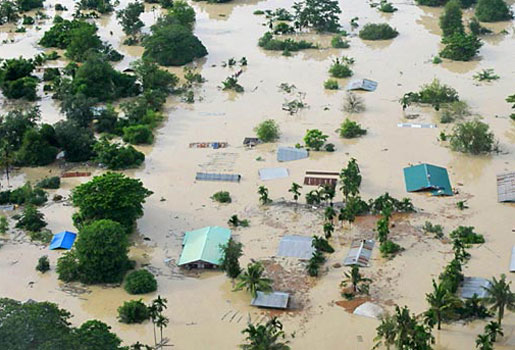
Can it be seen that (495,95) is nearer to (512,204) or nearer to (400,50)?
(400,50)

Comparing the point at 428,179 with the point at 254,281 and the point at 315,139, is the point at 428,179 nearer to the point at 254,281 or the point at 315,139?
the point at 315,139

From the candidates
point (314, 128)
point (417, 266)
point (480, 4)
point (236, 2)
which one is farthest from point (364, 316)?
point (236, 2)

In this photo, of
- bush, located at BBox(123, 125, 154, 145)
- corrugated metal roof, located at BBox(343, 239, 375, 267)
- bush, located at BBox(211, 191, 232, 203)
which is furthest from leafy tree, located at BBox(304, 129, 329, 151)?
corrugated metal roof, located at BBox(343, 239, 375, 267)

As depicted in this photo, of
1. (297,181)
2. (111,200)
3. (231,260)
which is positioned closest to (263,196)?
(297,181)

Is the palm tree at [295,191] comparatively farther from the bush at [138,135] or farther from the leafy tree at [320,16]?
the leafy tree at [320,16]

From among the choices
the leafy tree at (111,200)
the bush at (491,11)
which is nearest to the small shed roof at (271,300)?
the leafy tree at (111,200)
